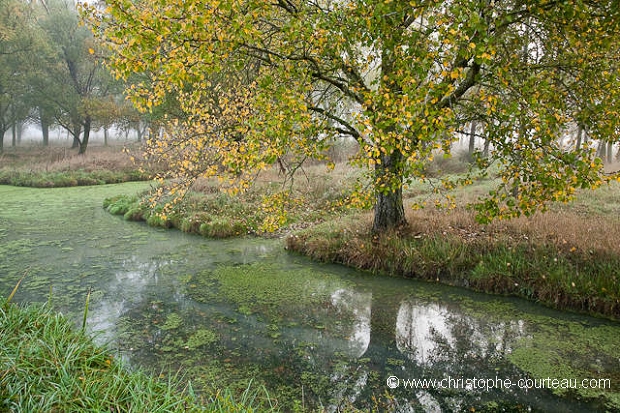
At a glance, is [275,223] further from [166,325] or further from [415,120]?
[415,120]

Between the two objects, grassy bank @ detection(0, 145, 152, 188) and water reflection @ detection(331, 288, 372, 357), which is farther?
grassy bank @ detection(0, 145, 152, 188)

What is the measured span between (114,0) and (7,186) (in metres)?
19.3

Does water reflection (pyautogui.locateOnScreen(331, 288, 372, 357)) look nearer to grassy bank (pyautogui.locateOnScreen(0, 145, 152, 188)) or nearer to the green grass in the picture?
grassy bank (pyautogui.locateOnScreen(0, 145, 152, 188))

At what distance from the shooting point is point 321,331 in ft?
18.7

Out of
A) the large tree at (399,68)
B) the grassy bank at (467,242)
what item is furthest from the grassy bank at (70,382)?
the grassy bank at (467,242)

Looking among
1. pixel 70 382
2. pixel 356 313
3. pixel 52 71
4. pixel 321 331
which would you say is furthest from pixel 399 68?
pixel 52 71

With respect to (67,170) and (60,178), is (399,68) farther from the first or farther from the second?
(67,170)

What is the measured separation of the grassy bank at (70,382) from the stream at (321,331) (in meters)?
0.55

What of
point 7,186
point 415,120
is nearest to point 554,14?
point 415,120

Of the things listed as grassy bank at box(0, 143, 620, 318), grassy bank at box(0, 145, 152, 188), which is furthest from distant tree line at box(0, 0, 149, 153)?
grassy bank at box(0, 143, 620, 318)

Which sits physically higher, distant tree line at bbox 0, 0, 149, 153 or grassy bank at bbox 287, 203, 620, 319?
distant tree line at bbox 0, 0, 149, 153

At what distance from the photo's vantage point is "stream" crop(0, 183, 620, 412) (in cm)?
429

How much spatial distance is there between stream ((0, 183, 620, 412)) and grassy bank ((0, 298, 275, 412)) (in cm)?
55

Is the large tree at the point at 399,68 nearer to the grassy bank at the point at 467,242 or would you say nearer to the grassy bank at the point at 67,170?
the grassy bank at the point at 467,242
